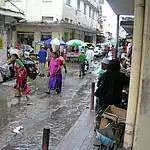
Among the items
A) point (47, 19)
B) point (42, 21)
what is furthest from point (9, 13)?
point (47, 19)

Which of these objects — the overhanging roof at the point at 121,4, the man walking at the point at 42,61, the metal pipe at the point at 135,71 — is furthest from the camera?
the man walking at the point at 42,61

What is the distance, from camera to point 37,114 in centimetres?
1276

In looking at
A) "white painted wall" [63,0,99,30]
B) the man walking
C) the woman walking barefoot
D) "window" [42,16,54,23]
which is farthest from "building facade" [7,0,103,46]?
the woman walking barefoot

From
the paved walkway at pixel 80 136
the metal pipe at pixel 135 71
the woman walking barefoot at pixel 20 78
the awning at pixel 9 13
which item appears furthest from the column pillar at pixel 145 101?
the awning at pixel 9 13

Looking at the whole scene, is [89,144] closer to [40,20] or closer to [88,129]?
[88,129]

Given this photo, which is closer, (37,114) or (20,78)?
(37,114)

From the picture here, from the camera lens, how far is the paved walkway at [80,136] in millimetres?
8859

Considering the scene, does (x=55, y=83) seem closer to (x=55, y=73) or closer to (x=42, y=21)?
(x=55, y=73)

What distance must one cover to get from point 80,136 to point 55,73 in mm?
7727

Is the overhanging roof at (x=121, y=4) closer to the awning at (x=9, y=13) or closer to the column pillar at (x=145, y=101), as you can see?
the column pillar at (x=145, y=101)

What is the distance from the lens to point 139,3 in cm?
640

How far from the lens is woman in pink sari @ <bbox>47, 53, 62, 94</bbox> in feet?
56.0

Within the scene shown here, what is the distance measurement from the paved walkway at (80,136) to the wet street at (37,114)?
240 millimetres

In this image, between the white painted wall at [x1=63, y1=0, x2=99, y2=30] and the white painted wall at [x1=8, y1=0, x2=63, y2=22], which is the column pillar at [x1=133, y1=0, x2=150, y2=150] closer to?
the white painted wall at [x1=8, y1=0, x2=63, y2=22]
